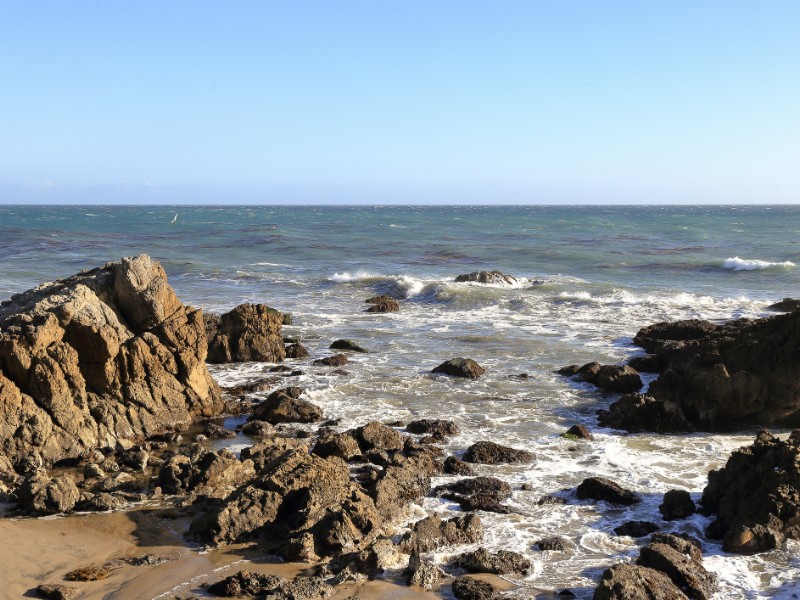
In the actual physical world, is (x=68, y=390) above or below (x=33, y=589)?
above

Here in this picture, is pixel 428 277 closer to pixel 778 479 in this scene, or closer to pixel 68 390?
pixel 68 390

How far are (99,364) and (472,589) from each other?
25.4 ft

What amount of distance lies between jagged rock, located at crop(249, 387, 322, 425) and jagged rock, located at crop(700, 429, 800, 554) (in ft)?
22.1

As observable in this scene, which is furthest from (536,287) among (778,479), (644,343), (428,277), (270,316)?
(778,479)

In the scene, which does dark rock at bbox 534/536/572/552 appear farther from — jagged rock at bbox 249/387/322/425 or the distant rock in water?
the distant rock in water

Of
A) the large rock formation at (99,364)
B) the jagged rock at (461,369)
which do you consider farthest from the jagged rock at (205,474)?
the jagged rock at (461,369)

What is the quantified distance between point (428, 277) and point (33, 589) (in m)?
30.8

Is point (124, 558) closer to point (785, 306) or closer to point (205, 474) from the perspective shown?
point (205, 474)

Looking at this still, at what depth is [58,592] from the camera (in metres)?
7.71

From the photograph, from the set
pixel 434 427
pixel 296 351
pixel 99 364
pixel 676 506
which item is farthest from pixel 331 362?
pixel 676 506

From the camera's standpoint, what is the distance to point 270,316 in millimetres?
19266

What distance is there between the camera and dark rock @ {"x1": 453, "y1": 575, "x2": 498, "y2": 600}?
7809 millimetres

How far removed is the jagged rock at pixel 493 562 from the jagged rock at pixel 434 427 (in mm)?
4526

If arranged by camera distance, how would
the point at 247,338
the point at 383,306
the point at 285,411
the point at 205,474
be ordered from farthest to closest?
1. the point at 383,306
2. the point at 247,338
3. the point at 285,411
4. the point at 205,474
